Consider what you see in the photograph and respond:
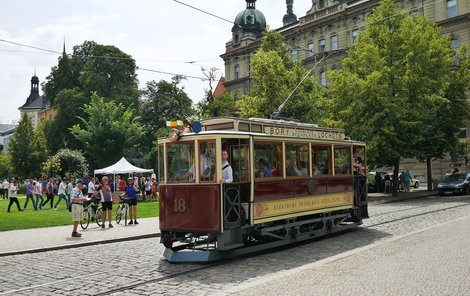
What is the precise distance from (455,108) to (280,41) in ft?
45.2

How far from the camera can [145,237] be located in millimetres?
15125

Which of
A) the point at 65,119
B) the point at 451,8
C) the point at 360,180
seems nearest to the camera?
the point at 360,180

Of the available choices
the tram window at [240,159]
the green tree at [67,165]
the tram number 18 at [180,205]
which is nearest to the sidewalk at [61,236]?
the tram number 18 at [180,205]

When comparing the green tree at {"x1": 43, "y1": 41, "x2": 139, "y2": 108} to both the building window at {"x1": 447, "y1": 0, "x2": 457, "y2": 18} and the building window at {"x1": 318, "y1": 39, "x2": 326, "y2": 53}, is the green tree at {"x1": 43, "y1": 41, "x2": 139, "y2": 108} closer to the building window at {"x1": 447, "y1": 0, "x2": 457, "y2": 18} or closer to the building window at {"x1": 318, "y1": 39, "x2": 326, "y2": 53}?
the building window at {"x1": 318, "y1": 39, "x2": 326, "y2": 53}

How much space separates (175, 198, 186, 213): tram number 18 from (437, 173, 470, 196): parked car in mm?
25040

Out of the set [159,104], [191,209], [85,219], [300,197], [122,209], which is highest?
[159,104]

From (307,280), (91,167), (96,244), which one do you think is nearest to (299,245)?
(307,280)

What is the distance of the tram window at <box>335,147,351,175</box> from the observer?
548 inches

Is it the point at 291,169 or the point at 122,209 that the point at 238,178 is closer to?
the point at 291,169

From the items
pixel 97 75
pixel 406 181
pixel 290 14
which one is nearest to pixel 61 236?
pixel 406 181

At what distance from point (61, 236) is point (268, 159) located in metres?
7.74

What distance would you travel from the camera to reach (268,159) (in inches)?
444

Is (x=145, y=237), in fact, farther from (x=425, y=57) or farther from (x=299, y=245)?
(x=425, y=57)

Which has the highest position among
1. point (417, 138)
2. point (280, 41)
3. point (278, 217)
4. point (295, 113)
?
point (280, 41)
